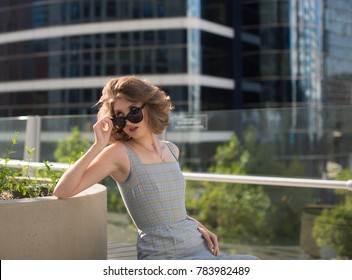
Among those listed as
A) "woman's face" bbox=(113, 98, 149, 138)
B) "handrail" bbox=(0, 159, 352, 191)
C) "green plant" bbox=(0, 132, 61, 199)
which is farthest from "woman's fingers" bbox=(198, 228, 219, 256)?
"handrail" bbox=(0, 159, 352, 191)

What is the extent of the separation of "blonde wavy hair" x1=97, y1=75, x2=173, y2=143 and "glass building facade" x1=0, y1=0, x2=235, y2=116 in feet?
103

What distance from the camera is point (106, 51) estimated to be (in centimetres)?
3628

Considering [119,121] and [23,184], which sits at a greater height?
[119,121]

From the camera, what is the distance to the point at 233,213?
36.7ft

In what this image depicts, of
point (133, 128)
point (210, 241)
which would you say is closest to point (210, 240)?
point (210, 241)

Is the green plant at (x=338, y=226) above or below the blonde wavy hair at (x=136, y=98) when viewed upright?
below

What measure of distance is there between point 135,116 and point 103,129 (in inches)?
6.6

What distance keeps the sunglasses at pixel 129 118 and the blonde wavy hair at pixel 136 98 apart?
0.04m

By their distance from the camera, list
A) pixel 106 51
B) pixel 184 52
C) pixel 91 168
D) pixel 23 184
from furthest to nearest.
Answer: pixel 106 51 < pixel 184 52 < pixel 23 184 < pixel 91 168

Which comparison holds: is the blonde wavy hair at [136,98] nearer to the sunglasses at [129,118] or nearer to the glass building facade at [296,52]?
the sunglasses at [129,118]

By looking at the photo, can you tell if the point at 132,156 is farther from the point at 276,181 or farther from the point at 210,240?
the point at 276,181

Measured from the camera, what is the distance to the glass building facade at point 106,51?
34688mm

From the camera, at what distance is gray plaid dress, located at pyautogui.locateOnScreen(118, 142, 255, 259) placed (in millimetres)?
2756

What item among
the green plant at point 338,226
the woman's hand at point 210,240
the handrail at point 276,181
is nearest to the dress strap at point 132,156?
the woman's hand at point 210,240
